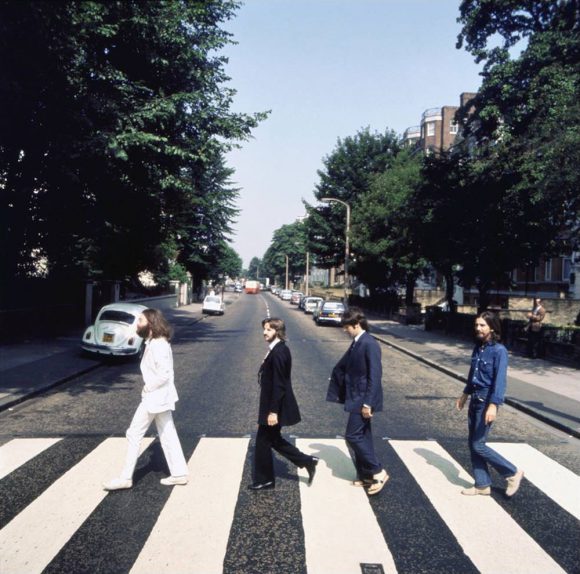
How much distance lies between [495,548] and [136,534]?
2.96m

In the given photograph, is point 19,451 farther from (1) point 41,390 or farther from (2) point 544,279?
(2) point 544,279

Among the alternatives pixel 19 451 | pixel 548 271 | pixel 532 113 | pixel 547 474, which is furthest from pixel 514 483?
pixel 548 271

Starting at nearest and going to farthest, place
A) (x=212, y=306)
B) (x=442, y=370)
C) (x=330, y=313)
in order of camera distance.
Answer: (x=442, y=370), (x=330, y=313), (x=212, y=306)

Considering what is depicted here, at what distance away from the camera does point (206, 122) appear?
20688mm

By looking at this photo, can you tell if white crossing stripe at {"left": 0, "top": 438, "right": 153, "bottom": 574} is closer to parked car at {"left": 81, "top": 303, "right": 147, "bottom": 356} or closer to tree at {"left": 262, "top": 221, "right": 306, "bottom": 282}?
parked car at {"left": 81, "top": 303, "right": 147, "bottom": 356}

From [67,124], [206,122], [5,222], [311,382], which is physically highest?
[206,122]

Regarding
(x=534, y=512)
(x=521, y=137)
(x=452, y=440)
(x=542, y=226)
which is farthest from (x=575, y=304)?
(x=534, y=512)

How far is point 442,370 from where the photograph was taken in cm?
1634

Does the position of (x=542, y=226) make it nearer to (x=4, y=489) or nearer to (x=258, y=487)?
A: (x=258, y=487)

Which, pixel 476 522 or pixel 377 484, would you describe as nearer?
pixel 476 522

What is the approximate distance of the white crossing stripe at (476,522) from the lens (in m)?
4.68

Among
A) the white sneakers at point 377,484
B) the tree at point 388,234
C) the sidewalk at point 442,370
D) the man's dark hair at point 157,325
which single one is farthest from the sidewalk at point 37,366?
the tree at point 388,234

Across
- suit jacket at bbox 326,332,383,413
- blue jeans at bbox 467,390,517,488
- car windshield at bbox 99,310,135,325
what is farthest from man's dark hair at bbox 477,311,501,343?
car windshield at bbox 99,310,135,325

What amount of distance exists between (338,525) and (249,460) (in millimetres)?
2137
